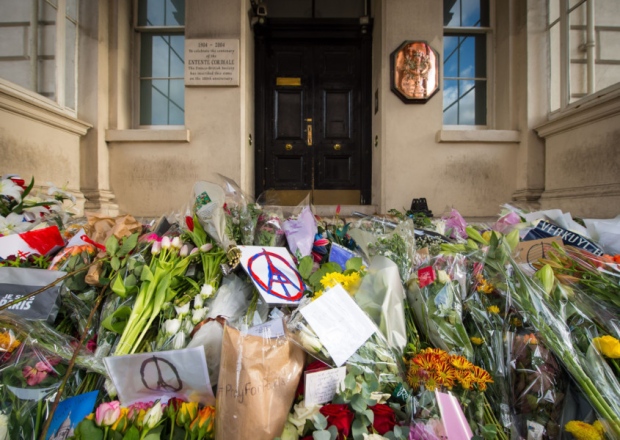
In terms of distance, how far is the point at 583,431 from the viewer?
69cm

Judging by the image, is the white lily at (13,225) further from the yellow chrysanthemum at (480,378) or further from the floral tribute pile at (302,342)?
the yellow chrysanthemum at (480,378)

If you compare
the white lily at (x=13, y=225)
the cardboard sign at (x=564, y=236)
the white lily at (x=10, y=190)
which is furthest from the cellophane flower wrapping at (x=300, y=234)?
the white lily at (x=10, y=190)

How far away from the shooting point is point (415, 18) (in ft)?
13.9

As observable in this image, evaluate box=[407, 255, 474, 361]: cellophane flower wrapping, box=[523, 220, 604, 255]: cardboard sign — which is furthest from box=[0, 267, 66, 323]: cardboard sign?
box=[523, 220, 604, 255]: cardboard sign

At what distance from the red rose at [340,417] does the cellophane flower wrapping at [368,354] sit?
98mm

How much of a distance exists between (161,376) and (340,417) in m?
0.47

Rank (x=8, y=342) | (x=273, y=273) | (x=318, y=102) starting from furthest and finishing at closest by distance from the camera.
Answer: (x=318, y=102) < (x=273, y=273) < (x=8, y=342)

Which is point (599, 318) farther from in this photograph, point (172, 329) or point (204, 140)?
point (204, 140)

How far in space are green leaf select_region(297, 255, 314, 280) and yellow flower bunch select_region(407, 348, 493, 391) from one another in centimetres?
45

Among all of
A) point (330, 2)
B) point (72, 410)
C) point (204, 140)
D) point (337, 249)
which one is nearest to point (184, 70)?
point (204, 140)

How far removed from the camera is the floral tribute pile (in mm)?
731

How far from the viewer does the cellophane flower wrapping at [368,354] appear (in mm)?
799

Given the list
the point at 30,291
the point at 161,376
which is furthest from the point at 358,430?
the point at 30,291

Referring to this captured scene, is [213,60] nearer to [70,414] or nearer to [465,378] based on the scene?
[70,414]
